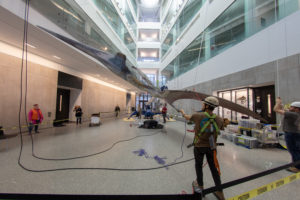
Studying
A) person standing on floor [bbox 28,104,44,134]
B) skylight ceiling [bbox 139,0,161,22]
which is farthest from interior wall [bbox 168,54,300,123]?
skylight ceiling [bbox 139,0,161,22]

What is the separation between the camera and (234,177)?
2254mm

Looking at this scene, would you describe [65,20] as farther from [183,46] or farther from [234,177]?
[183,46]

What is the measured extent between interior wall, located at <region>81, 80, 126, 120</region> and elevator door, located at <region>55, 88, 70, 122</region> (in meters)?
1.06

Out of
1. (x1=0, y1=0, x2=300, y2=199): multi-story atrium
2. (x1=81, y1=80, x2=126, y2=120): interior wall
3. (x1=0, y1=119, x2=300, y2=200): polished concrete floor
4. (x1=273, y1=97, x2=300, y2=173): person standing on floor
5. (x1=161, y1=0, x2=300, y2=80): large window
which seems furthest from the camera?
(x1=81, y1=80, x2=126, y2=120): interior wall

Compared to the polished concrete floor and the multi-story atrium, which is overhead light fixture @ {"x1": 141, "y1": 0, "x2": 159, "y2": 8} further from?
the polished concrete floor

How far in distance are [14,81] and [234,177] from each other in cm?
848

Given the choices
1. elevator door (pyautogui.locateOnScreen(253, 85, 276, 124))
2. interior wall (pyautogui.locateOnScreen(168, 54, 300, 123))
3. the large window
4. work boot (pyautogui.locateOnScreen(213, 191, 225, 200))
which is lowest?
work boot (pyautogui.locateOnScreen(213, 191, 225, 200))

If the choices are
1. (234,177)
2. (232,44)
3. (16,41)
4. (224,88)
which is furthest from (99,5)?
(234,177)

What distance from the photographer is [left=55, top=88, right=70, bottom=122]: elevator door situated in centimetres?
800

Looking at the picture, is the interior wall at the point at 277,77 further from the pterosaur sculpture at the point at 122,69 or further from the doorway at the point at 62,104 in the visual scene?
the doorway at the point at 62,104

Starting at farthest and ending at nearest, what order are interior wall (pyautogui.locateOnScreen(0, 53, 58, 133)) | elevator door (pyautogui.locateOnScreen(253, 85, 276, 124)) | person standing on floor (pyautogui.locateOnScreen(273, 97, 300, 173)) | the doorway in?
the doorway → elevator door (pyautogui.locateOnScreen(253, 85, 276, 124)) → interior wall (pyautogui.locateOnScreen(0, 53, 58, 133)) → person standing on floor (pyautogui.locateOnScreen(273, 97, 300, 173))

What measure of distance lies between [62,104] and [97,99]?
121 inches

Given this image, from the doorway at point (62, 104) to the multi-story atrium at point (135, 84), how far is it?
73 millimetres

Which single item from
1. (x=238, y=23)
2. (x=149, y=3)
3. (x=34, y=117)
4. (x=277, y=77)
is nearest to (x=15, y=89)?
(x=34, y=117)
